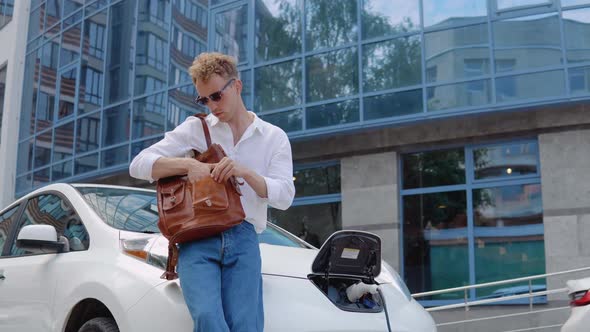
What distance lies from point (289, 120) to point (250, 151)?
36.0 feet

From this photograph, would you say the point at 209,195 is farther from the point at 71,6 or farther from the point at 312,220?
the point at 71,6

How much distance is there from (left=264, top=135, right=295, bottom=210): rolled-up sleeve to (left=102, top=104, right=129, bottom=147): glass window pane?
1436 cm

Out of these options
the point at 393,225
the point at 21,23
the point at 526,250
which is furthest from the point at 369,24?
the point at 21,23

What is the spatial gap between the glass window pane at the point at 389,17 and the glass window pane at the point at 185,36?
4.14m

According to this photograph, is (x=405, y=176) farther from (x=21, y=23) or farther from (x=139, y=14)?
(x=21, y=23)

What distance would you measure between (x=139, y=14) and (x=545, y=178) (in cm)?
1059

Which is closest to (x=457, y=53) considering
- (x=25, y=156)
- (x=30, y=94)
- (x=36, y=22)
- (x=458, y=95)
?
(x=458, y=95)

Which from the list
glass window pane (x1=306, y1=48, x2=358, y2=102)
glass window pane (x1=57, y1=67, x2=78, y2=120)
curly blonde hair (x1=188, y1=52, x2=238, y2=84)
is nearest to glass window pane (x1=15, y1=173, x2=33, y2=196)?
glass window pane (x1=57, y1=67, x2=78, y2=120)

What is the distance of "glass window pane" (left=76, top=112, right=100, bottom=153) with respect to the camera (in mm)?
18156

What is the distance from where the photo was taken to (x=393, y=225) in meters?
13.5

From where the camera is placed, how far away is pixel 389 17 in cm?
1342

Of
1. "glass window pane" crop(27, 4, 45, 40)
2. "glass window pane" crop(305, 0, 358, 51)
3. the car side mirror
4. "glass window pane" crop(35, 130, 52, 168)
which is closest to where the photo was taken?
the car side mirror

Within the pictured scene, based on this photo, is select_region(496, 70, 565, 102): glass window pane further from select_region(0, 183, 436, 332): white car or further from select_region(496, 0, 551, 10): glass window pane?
select_region(0, 183, 436, 332): white car

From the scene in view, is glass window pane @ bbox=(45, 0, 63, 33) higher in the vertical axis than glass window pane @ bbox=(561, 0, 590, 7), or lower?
higher
